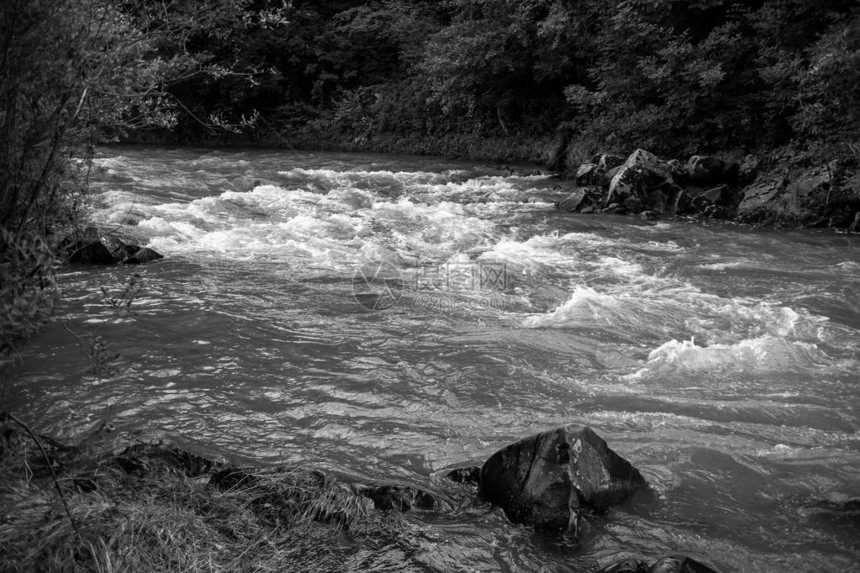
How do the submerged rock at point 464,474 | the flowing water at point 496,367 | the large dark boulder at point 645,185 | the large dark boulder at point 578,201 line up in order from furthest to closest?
the large dark boulder at point 578,201 < the large dark boulder at point 645,185 < the submerged rock at point 464,474 < the flowing water at point 496,367

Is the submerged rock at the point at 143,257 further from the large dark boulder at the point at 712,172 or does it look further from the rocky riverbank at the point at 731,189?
the large dark boulder at the point at 712,172

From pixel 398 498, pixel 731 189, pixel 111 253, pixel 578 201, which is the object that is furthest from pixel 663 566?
pixel 731 189

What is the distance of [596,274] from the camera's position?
9672mm

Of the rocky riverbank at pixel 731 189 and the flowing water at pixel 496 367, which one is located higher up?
the rocky riverbank at pixel 731 189

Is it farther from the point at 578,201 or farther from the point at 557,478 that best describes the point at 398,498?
the point at 578,201

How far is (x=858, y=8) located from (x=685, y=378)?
11.0m

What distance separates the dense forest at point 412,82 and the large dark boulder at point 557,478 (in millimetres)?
2863

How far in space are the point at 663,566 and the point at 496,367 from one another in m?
3.08

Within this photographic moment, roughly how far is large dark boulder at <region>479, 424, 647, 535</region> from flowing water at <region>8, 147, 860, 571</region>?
125mm

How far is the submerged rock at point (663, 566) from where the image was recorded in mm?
3416

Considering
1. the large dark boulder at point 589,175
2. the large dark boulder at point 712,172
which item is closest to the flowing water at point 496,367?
the large dark boulder at point 712,172

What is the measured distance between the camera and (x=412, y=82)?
27016 millimetres

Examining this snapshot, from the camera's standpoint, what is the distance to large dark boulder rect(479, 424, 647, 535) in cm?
410

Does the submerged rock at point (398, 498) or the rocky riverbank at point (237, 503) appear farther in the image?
the submerged rock at point (398, 498)
